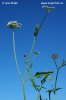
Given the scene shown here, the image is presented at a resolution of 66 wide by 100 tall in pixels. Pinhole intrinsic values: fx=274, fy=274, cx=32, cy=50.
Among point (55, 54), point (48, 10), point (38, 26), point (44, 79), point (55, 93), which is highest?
point (48, 10)

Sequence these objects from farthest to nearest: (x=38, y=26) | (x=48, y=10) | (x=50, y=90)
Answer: (x=50, y=90)
(x=48, y=10)
(x=38, y=26)

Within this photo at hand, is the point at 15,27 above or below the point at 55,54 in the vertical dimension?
above

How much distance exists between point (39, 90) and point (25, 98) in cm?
162

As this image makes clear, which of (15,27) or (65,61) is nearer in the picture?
(15,27)

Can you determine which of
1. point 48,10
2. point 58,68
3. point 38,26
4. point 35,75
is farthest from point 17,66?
point 58,68

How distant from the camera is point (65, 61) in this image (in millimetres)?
9984

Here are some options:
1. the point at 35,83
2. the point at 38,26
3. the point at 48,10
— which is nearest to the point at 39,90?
the point at 35,83

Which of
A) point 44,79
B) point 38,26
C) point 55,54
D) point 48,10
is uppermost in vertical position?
point 48,10

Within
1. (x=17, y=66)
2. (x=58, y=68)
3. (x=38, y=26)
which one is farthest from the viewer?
(x=58, y=68)

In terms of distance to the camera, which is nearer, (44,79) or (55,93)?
(44,79)

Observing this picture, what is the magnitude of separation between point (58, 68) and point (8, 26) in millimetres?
3067

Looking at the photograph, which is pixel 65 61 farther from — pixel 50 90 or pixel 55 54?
pixel 50 90

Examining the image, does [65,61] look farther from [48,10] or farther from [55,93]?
[48,10]

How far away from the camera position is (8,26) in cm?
756
